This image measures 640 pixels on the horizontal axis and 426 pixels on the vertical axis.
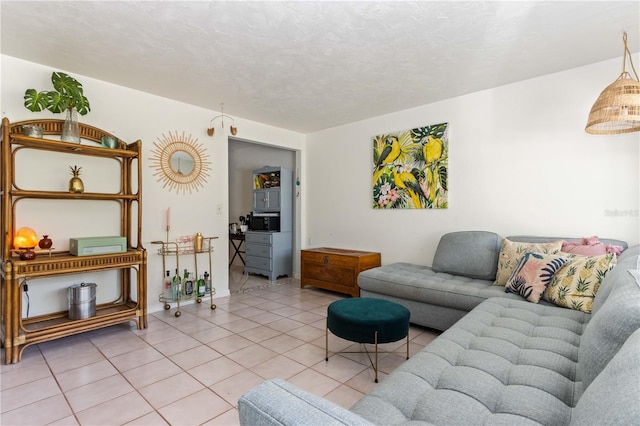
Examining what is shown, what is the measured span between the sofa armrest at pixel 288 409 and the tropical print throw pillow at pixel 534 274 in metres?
2.24

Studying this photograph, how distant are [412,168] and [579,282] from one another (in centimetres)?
213

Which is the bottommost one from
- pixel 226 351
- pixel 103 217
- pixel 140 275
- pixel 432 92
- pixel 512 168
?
pixel 226 351

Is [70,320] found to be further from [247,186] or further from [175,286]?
[247,186]

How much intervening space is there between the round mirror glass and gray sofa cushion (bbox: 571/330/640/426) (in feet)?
12.8

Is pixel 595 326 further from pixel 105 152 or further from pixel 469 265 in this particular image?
pixel 105 152

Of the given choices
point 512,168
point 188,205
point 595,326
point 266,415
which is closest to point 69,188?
point 188,205

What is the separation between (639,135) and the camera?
261cm

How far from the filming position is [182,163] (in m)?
3.78

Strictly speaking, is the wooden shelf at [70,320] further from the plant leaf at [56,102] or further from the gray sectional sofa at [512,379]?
the gray sectional sofa at [512,379]

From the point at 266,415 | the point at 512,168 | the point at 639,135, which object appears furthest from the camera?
the point at 512,168

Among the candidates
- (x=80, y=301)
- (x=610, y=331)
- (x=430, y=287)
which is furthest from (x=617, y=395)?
(x=80, y=301)

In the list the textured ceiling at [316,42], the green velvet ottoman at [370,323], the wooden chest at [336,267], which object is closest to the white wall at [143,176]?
the textured ceiling at [316,42]

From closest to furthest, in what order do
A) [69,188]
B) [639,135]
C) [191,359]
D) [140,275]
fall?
A: [191,359] → [639,135] → [69,188] → [140,275]

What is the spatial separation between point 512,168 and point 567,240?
861 mm
